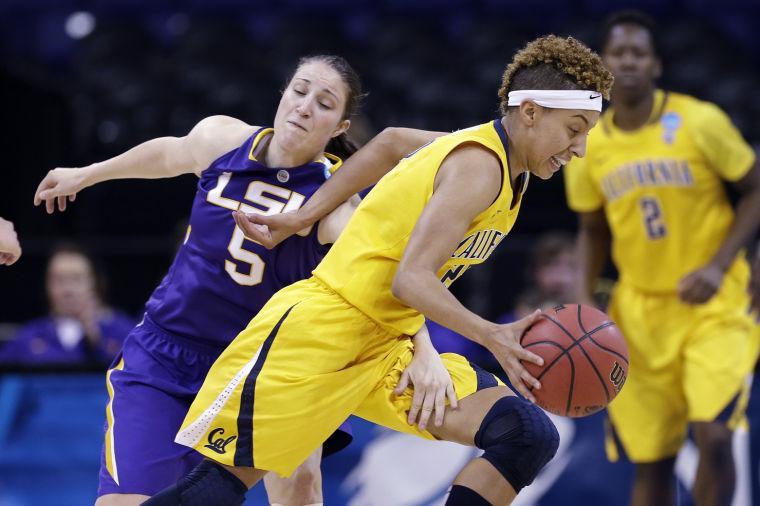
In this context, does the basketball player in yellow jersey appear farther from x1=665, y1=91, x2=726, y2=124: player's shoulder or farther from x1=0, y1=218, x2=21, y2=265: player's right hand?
x1=665, y1=91, x2=726, y2=124: player's shoulder

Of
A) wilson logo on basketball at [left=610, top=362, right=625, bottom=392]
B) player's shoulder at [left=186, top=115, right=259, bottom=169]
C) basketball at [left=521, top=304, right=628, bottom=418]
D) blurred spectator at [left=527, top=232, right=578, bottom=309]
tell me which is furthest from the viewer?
blurred spectator at [left=527, top=232, right=578, bottom=309]

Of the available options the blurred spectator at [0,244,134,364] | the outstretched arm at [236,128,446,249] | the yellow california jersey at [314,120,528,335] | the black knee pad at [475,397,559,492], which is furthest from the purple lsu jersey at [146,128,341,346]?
the blurred spectator at [0,244,134,364]

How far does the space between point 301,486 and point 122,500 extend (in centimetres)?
66

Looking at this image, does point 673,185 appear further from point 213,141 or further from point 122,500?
point 122,500

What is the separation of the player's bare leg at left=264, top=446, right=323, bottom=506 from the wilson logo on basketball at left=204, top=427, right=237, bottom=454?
0.65 metres

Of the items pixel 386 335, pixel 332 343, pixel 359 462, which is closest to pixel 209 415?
pixel 332 343

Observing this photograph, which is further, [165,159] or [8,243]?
[165,159]

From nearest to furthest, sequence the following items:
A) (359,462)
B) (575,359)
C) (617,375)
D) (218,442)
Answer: (575,359), (617,375), (218,442), (359,462)

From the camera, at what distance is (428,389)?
11.4 ft

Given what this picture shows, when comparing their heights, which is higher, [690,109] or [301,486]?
[690,109]

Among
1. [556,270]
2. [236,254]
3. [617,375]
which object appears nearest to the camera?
[617,375]

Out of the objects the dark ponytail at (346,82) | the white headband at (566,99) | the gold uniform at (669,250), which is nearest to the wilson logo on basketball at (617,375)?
the white headband at (566,99)

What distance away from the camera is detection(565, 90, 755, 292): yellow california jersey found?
537cm

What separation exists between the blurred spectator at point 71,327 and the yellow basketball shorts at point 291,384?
296 centimetres
